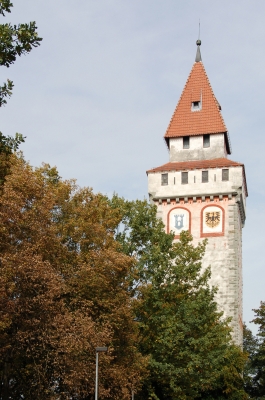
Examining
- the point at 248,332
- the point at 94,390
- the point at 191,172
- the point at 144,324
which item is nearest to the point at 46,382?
the point at 94,390

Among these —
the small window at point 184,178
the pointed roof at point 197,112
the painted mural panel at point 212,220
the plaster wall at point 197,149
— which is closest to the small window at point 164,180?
the small window at point 184,178

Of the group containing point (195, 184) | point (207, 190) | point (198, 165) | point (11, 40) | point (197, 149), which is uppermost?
point (197, 149)

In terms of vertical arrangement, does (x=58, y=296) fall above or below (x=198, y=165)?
below

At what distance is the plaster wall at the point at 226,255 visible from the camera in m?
46.5

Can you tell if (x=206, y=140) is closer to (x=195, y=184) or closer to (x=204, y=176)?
(x=204, y=176)

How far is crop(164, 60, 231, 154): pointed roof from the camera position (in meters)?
52.6

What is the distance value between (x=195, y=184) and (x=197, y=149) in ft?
12.3

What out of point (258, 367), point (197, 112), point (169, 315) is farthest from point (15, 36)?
point (197, 112)

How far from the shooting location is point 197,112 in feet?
177

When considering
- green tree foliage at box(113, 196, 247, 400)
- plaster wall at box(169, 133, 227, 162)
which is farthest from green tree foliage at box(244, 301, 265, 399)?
plaster wall at box(169, 133, 227, 162)

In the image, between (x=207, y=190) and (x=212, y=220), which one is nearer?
(x=212, y=220)

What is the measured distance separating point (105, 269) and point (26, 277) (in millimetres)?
4785

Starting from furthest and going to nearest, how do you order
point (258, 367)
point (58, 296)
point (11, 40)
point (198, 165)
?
point (198, 165)
point (258, 367)
point (58, 296)
point (11, 40)

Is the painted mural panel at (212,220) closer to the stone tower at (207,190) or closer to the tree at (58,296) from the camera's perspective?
the stone tower at (207,190)
